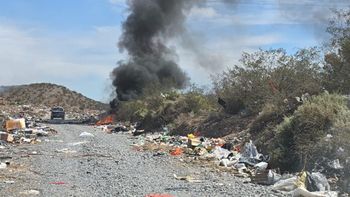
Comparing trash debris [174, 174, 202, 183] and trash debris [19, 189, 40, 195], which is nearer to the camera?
trash debris [19, 189, 40, 195]

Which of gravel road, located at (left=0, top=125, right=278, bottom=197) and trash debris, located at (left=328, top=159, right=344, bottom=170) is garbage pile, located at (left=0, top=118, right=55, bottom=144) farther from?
trash debris, located at (left=328, top=159, right=344, bottom=170)

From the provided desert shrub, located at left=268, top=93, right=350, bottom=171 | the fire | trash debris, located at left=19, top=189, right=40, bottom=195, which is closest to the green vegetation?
desert shrub, located at left=268, top=93, right=350, bottom=171

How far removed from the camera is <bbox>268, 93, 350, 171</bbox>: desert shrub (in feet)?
47.1

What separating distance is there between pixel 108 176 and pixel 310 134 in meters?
5.80

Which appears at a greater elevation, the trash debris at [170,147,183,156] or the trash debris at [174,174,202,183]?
the trash debris at [170,147,183,156]

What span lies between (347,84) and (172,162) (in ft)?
26.4

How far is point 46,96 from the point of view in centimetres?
11556

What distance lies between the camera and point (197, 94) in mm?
40844

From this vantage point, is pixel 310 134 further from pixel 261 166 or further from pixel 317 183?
pixel 317 183

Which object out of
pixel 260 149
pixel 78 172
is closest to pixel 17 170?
Result: pixel 78 172

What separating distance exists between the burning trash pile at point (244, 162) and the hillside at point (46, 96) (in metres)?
84.1

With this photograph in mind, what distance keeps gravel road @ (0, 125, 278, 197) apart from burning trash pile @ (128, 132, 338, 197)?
0.50 m

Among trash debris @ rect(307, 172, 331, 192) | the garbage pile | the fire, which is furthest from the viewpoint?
the fire

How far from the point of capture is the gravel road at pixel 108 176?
12.0 m
